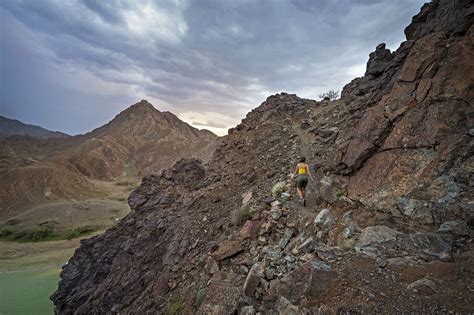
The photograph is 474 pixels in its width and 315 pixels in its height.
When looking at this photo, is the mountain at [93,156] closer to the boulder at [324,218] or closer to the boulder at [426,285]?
the boulder at [324,218]

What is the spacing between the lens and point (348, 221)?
7059 mm

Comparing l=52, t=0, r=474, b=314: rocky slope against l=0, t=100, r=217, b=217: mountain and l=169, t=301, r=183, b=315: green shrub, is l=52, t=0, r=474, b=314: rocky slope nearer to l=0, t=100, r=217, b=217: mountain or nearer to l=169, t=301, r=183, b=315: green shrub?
l=169, t=301, r=183, b=315: green shrub

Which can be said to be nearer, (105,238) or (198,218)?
(198,218)

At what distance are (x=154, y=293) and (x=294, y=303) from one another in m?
7.73

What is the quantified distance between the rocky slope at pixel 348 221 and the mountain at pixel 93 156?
54.6 meters

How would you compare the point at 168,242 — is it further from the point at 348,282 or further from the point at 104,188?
the point at 104,188

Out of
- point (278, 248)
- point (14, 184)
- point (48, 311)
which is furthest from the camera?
point (14, 184)

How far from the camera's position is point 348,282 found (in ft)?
16.6

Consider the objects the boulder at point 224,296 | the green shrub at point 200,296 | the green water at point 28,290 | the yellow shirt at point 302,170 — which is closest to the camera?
the boulder at point 224,296

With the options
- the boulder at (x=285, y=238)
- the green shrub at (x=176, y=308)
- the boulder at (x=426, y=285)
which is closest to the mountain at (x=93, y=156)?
the green shrub at (x=176, y=308)

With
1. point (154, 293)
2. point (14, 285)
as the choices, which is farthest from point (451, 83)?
point (14, 285)

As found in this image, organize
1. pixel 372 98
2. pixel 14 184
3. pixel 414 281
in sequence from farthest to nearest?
pixel 14 184 → pixel 372 98 → pixel 414 281

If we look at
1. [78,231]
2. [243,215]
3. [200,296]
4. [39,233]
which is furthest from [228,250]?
[39,233]

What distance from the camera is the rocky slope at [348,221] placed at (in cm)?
504
